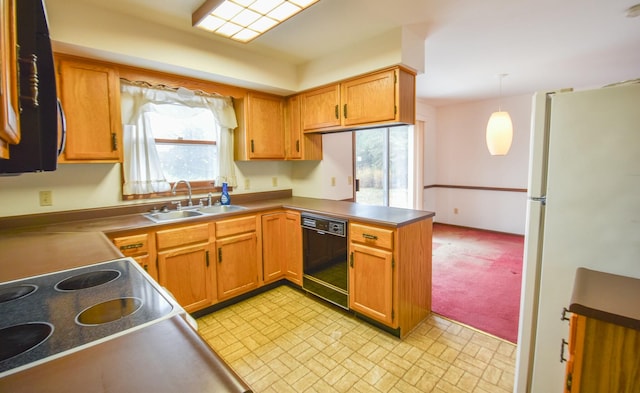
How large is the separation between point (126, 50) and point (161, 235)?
1.37 m

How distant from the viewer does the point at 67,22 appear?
1.91 m

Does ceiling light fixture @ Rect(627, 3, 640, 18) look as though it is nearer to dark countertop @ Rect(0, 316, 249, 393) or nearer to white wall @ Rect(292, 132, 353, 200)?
white wall @ Rect(292, 132, 353, 200)

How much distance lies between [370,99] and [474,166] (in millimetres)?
3794

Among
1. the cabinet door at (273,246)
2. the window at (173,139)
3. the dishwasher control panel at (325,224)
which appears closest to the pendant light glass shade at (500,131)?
the dishwasher control panel at (325,224)

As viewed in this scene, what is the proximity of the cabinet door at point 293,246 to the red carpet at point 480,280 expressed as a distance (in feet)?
4.33

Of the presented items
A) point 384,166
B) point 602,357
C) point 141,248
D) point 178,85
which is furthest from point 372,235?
point 384,166

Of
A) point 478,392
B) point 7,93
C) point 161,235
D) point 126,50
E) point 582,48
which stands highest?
point 582,48

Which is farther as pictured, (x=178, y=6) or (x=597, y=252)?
(x=178, y=6)

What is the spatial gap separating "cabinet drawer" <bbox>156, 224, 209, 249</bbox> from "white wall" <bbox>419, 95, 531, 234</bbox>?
4.50 metres

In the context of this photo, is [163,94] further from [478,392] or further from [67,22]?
[478,392]

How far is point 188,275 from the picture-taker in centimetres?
239

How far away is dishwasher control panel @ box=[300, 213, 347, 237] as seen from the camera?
243 centimetres

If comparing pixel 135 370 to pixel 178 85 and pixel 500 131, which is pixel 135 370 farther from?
pixel 500 131

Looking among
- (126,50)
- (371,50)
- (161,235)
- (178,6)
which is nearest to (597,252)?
(371,50)
